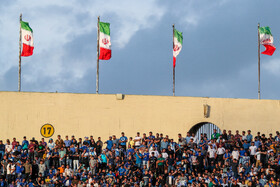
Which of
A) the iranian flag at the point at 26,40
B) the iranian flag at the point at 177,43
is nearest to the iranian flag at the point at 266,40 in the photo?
the iranian flag at the point at 177,43

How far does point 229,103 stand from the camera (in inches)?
1805

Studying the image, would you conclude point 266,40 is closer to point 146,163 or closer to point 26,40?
point 146,163

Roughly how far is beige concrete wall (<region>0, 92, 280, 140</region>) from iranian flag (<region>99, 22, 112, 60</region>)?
2891 mm

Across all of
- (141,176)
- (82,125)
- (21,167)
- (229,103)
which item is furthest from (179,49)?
(21,167)

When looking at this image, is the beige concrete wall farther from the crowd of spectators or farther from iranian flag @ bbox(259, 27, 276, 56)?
the crowd of spectators

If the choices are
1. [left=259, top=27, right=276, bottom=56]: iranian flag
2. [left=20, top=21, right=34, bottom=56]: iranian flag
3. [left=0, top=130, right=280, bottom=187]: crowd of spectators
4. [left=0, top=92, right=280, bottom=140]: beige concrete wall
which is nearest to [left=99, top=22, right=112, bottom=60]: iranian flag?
[left=0, top=92, right=280, bottom=140]: beige concrete wall

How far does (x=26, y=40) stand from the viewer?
43406 mm

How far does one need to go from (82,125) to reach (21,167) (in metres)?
8.75

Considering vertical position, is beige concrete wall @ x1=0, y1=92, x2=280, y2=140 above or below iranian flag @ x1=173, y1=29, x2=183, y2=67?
below

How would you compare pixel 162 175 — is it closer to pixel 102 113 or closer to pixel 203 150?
pixel 203 150

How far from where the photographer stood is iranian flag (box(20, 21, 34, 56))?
4341cm

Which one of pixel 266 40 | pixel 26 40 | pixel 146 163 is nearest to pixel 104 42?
pixel 26 40

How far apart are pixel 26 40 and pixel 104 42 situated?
5.38m

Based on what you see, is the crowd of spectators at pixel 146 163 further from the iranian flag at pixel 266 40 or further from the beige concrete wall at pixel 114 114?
the iranian flag at pixel 266 40
